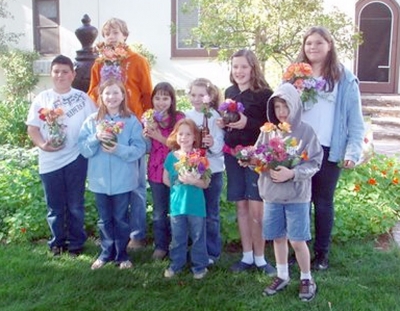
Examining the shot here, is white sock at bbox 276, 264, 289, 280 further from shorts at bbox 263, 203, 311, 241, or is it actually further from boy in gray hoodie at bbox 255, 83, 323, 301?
shorts at bbox 263, 203, 311, 241

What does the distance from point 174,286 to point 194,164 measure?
89 cm

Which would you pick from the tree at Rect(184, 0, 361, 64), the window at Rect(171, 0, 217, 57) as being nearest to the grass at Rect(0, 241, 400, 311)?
the tree at Rect(184, 0, 361, 64)

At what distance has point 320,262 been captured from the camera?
4387mm

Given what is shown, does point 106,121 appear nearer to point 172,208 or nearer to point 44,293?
point 172,208

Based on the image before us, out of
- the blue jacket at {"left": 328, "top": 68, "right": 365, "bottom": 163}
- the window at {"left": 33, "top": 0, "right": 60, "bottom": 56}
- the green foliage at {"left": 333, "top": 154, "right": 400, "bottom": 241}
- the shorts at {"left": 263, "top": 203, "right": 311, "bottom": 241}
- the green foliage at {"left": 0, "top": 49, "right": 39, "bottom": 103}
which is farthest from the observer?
the window at {"left": 33, "top": 0, "right": 60, "bottom": 56}

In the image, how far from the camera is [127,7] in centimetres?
1374

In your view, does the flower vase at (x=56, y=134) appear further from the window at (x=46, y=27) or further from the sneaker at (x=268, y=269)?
the window at (x=46, y=27)

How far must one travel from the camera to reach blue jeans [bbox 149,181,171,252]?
14.7ft

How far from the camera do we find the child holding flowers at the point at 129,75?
444cm

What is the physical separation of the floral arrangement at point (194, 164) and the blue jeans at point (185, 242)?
36cm

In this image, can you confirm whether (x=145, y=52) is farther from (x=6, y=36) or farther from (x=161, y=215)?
(x=161, y=215)

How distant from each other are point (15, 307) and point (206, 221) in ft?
4.87

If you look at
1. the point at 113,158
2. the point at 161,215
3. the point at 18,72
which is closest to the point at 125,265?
the point at 161,215

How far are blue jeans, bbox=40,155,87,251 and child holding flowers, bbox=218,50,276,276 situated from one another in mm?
1214
